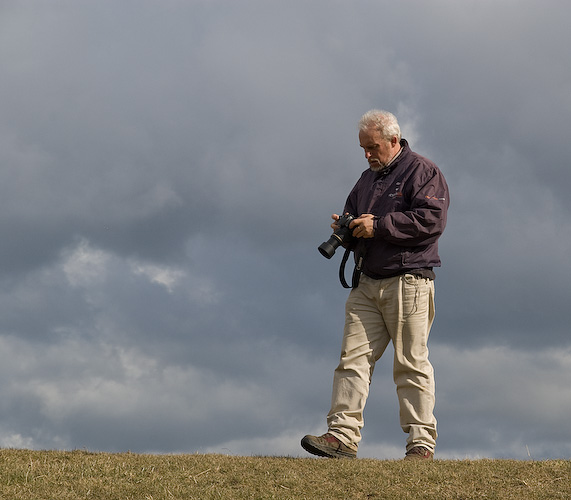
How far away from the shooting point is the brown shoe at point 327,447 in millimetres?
7898

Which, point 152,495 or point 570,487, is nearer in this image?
point 152,495

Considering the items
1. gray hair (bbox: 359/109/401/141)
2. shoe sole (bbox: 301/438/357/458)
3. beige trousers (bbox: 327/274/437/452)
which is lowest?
shoe sole (bbox: 301/438/357/458)

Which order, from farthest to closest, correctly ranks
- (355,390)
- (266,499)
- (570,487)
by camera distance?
(355,390) < (570,487) < (266,499)

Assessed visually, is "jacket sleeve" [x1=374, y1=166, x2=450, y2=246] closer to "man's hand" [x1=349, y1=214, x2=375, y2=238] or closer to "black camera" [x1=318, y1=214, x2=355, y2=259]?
"man's hand" [x1=349, y1=214, x2=375, y2=238]

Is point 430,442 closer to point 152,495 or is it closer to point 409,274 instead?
point 409,274

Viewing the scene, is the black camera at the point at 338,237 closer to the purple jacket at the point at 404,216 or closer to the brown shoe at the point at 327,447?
the purple jacket at the point at 404,216

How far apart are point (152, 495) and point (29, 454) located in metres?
2.08

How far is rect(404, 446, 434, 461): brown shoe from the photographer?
315 inches

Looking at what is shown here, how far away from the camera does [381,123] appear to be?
8.33m

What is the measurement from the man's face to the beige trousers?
4.25ft

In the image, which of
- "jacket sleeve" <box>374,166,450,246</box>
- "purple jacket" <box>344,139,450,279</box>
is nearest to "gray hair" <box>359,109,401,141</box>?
"purple jacket" <box>344,139,450,279</box>

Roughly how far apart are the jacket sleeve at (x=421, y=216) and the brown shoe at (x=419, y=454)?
6.99 ft

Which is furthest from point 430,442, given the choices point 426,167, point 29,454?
point 29,454

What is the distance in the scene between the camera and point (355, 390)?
321 inches
